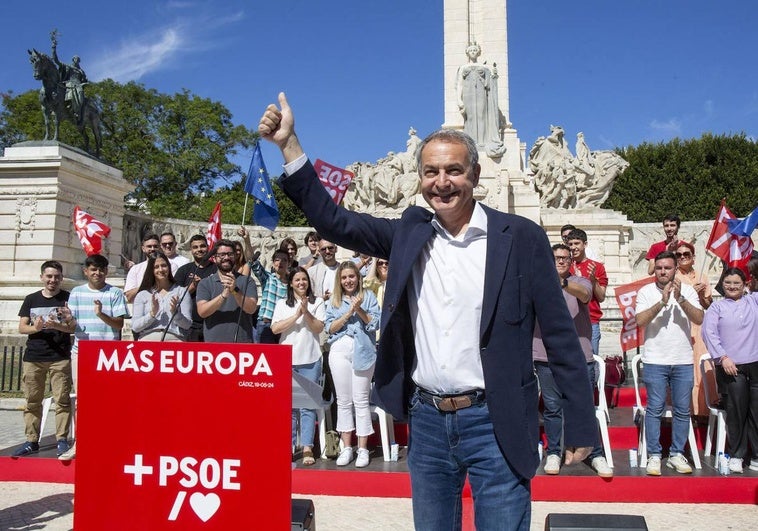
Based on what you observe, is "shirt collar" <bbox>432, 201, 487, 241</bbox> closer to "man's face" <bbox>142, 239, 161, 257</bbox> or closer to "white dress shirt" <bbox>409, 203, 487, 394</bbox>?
"white dress shirt" <bbox>409, 203, 487, 394</bbox>

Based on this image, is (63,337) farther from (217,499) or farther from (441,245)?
(441,245)

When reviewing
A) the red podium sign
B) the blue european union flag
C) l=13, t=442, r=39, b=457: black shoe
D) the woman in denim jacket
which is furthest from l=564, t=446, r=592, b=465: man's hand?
l=13, t=442, r=39, b=457: black shoe

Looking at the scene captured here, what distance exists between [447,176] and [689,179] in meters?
35.0

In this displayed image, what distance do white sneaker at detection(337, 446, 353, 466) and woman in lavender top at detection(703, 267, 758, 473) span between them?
3.28 meters

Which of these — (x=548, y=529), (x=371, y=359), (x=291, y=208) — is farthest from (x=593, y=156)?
(x=291, y=208)

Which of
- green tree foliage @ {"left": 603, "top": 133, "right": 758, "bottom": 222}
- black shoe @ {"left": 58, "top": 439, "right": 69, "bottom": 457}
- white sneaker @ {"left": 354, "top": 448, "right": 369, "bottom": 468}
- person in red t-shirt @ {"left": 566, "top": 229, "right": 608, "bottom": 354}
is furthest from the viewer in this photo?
green tree foliage @ {"left": 603, "top": 133, "right": 758, "bottom": 222}

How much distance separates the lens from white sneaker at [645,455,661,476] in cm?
525

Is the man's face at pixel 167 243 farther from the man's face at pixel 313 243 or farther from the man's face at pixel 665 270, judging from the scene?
the man's face at pixel 665 270

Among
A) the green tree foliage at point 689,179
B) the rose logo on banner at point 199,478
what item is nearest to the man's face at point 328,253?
the rose logo on banner at point 199,478

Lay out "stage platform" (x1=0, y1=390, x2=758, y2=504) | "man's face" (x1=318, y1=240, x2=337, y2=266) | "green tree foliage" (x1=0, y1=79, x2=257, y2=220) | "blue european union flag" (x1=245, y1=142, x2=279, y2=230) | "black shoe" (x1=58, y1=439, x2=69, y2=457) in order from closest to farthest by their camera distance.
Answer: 1. "blue european union flag" (x1=245, y1=142, x2=279, y2=230)
2. "stage platform" (x1=0, y1=390, x2=758, y2=504)
3. "black shoe" (x1=58, y1=439, x2=69, y2=457)
4. "man's face" (x1=318, y1=240, x2=337, y2=266)
5. "green tree foliage" (x1=0, y1=79, x2=257, y2=220)

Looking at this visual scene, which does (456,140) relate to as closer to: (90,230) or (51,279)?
(51,279)

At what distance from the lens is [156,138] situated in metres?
37.7

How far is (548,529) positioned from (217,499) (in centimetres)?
147

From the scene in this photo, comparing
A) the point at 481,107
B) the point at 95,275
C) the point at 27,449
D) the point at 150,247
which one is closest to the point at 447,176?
the point at 95,275
